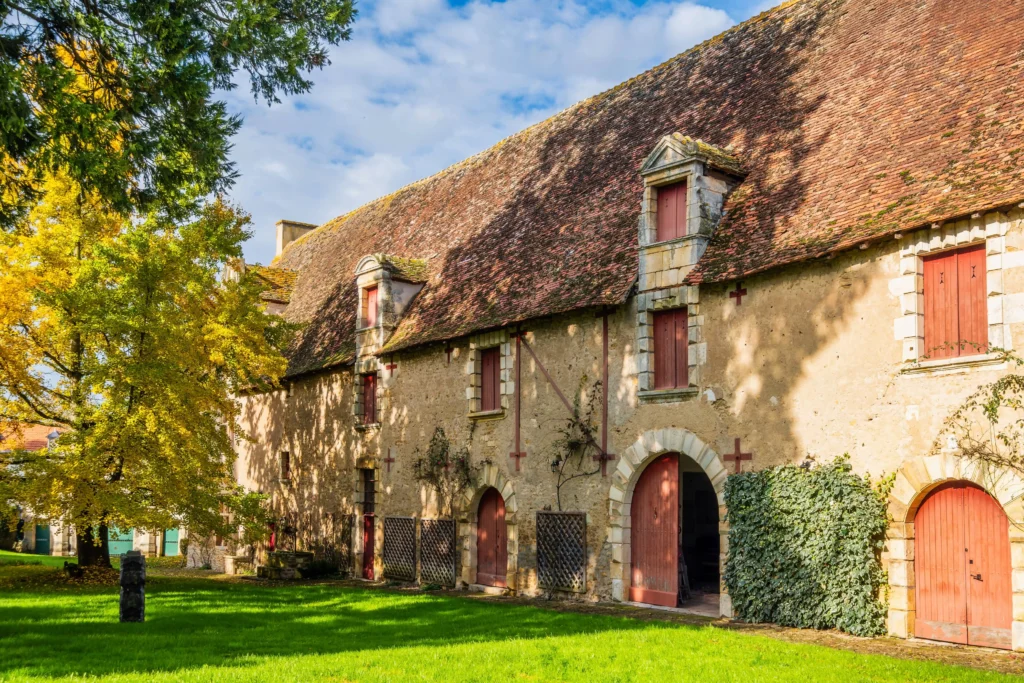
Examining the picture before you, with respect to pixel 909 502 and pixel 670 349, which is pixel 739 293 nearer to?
pixel 670 349

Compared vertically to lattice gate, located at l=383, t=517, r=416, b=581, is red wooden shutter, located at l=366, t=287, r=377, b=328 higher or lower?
higher

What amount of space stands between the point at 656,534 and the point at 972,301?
237 inches

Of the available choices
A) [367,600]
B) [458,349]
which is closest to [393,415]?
[458,349]

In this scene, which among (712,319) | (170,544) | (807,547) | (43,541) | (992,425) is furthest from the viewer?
(43,541)

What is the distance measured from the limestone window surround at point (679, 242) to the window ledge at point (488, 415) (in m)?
3.60

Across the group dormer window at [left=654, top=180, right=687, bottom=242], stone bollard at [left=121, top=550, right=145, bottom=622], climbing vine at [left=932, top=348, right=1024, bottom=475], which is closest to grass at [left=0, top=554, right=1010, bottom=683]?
stone bollard at [left=121, top=550, right=145, bottom=622]

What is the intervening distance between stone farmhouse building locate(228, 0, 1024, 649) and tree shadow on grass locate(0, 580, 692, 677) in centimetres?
266

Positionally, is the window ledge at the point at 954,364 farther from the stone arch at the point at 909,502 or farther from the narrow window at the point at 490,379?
the narrow window at the point at 490,379

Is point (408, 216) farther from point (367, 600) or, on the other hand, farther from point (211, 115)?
point (211, 115)

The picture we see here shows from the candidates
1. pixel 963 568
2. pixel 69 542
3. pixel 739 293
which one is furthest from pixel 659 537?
pixel 69 542

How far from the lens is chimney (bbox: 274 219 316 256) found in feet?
119

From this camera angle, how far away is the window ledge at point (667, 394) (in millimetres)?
15242

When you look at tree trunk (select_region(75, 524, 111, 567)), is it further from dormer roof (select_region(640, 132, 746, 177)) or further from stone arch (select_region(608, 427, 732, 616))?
dormer roof (select_region(640, 132, 746, 177))

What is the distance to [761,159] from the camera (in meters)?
16.1
